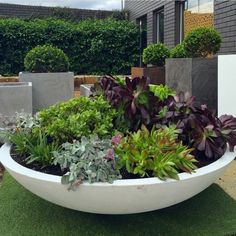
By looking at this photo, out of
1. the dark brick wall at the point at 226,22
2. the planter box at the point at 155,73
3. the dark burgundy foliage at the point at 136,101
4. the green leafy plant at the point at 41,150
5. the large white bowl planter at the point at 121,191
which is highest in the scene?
the dark brick wall at the point at 226,22

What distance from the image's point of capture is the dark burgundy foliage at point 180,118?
8.98 ft

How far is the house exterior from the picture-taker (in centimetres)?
664

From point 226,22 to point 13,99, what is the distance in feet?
12.7

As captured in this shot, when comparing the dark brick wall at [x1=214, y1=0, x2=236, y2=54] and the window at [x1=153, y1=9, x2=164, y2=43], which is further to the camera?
the window at [x1=153, y1=9, x2=164, y2=43]

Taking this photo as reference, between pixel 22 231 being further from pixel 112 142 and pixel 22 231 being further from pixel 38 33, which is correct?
pixel 38 33

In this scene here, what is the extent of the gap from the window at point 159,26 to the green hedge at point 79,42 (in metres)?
1.15

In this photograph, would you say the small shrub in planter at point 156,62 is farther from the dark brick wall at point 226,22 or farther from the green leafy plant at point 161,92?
the green leafy plant at point 161,92

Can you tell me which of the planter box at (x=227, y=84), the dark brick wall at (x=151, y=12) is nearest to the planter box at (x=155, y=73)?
the planter box at (x=227, y=84)

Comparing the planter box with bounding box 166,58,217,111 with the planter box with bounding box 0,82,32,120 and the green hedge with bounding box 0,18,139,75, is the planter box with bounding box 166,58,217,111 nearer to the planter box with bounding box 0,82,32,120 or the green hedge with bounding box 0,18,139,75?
the planter box with bounding box 0,82,32,120

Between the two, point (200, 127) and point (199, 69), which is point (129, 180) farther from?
point (199, 69)

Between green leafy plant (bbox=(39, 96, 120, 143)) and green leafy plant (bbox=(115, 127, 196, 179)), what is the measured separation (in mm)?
319

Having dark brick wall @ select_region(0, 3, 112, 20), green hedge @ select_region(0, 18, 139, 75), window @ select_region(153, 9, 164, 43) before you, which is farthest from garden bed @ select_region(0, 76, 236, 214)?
dark brick wall @ select_region(0, 3, 112, 20)

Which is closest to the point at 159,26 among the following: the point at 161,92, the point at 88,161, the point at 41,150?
the point at 161,92

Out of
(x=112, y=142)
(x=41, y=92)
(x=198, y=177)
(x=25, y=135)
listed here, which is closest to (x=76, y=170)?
(x=112, y=142)
